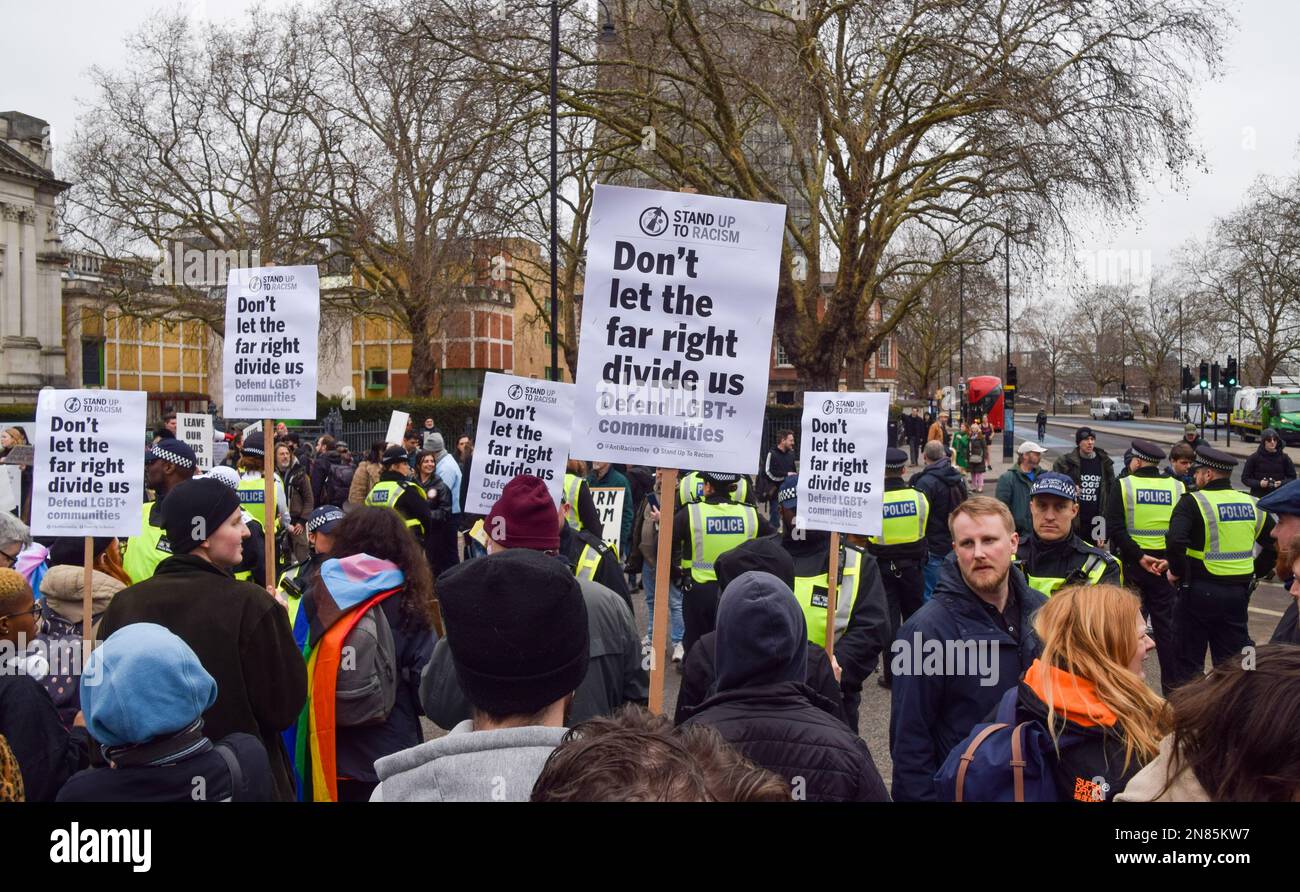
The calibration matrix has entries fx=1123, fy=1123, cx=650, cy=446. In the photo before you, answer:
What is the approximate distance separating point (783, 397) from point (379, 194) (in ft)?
130

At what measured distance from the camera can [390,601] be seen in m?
4.35

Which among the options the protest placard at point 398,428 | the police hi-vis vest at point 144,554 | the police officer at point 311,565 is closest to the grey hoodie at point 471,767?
the police officer at point 311,565

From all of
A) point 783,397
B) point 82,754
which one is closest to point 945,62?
point 82,754

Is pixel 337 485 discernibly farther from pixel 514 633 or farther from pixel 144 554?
pixel 514 633

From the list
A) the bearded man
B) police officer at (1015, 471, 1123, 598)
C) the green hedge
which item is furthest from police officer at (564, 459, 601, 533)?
the green hedge

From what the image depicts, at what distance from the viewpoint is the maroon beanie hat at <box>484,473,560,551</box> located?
170 inches

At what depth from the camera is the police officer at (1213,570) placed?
706cm

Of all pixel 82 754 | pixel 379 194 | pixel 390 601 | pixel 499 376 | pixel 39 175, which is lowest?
pixel 82 754

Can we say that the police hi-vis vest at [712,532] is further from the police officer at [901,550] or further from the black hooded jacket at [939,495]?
the black hooded jacket at [939,495]

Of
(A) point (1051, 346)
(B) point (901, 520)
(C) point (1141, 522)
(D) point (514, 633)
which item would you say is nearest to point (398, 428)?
(B) point (901, 520)

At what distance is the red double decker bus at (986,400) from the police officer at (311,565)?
42174 mm

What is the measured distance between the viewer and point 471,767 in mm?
2094

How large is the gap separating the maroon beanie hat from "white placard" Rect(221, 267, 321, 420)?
2.13 m
